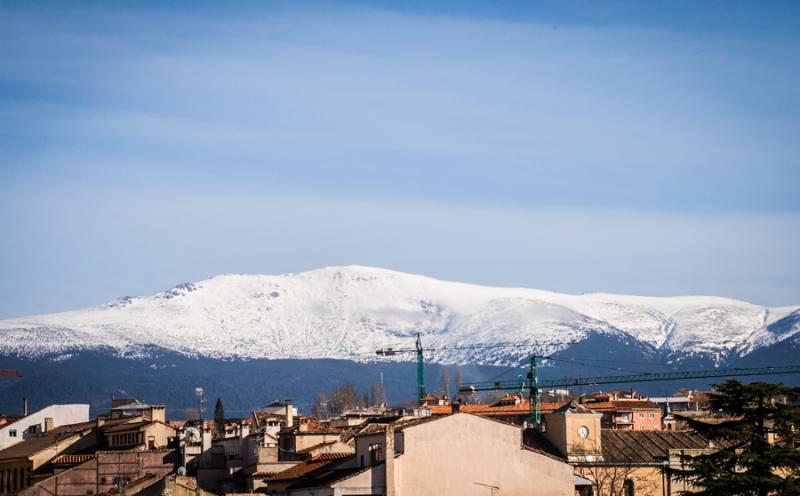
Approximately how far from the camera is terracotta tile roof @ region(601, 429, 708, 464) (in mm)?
77562

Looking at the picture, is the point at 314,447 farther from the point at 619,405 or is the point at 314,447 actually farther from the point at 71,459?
the point at 619,405

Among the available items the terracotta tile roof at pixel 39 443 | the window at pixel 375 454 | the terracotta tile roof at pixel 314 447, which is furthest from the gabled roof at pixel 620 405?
the window at pixel 375 454

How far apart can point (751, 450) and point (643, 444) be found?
2100 cm

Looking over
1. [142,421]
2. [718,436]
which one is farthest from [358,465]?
[142,421]

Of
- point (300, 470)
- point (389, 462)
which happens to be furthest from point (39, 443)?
point (389, 462)

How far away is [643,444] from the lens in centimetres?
8062

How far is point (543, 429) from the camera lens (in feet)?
268

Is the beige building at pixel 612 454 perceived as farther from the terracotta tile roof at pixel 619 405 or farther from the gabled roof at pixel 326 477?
the terracotta tile roof at pixel 619 405

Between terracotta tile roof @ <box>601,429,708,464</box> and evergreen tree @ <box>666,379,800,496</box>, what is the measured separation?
53.8 feet

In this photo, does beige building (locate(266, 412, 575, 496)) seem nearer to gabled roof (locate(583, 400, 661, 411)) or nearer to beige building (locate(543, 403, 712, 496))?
beige building (locate(543, 403, 712, 496))

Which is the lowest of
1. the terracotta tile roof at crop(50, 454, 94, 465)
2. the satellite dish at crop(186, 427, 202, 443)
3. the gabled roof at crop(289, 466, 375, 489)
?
the gabled roof at crop(289, 466, 375, 489)

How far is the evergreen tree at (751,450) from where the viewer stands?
2303 inches

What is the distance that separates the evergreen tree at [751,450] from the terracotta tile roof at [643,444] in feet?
53.8

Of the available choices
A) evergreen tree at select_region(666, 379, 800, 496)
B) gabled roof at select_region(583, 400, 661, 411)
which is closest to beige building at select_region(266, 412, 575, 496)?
evergreen tree at select_region(666, 379, 800, 496)
